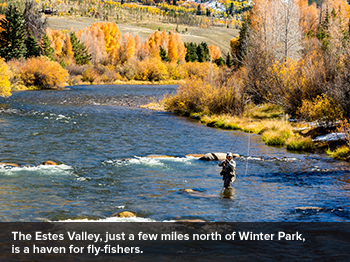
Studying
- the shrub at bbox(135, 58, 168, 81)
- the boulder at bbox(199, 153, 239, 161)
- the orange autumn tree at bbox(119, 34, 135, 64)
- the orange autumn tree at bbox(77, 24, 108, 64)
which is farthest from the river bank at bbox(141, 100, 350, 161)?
the orange autumn tree at bbox(77, 24, 108, 64)

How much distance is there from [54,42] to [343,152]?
11199 cm

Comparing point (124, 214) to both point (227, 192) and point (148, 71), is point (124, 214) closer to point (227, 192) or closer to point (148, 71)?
point (227, 192)

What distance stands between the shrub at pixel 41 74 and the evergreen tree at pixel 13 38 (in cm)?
987

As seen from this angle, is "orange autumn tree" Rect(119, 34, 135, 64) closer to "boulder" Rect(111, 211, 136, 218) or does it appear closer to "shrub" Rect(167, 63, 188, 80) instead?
"shrub" Rect(167, 63, 188, 80)

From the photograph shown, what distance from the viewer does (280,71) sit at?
30.2m

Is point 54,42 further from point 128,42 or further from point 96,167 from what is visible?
point 96,167

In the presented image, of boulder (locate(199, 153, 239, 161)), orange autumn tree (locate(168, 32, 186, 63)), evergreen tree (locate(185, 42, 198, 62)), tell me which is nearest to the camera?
boulder (locate(199, 153, 239, 161))

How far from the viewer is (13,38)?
251ft

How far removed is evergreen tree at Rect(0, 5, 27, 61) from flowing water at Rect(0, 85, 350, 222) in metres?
53.2

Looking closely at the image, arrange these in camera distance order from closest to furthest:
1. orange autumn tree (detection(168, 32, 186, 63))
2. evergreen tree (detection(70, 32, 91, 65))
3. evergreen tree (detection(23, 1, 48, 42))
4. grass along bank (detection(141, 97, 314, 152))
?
grass along bank (detection(141, 97, 314, 152)) → evergreen tree (detection(23, 1, 48, 42)) → evergreen tree (detection(70, 32, 91, 65)) → orange autumn tree (detection(168, 32, 186, 63))

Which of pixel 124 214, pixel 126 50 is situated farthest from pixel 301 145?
pixel 126 50

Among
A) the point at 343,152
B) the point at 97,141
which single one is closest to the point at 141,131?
the point at 97,141

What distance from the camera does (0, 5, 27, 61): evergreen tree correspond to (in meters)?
75.5

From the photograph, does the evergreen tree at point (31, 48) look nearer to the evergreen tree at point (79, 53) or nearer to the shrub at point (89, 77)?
the shrub at point (89, 77)
